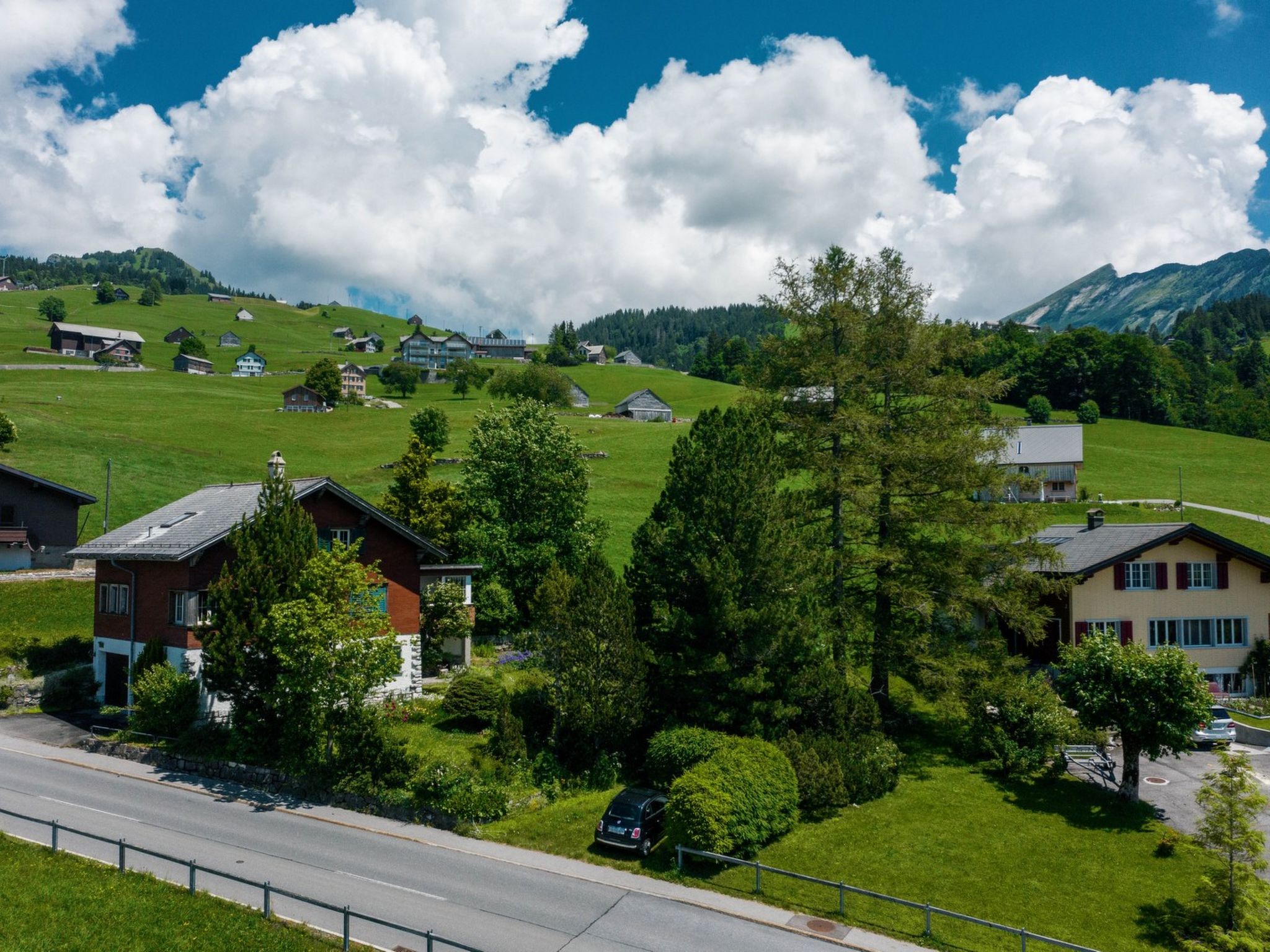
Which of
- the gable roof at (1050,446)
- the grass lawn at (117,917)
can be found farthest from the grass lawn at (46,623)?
the gable roof at (1050,446)

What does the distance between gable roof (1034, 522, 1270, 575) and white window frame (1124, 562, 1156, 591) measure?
858 millimetres

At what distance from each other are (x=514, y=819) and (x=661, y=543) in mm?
11607

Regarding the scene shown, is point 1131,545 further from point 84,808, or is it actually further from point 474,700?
point 84,808

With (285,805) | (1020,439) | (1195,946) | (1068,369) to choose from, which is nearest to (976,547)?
(1195,946)

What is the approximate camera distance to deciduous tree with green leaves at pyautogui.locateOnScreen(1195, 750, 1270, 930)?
2044cm

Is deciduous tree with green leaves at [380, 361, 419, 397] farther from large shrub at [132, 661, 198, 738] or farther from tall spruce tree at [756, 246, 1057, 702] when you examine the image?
tall spruce tree at [756, 246, 1057, 702]

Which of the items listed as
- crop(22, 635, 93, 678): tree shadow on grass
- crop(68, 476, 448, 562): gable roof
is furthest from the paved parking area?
crop(22, 635, 93, 678): tree shadow on grass

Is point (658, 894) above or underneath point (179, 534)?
underneath

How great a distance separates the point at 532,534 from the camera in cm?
4972

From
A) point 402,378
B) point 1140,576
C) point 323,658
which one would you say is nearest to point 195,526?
point 323,658

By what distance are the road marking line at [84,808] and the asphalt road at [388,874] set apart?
0.05m

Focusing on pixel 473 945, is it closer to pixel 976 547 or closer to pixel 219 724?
pixel 219 724

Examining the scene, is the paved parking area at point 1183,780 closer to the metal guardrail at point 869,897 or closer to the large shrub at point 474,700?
the metal guardrail at point 869,897

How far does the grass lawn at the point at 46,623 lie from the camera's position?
136 ft
